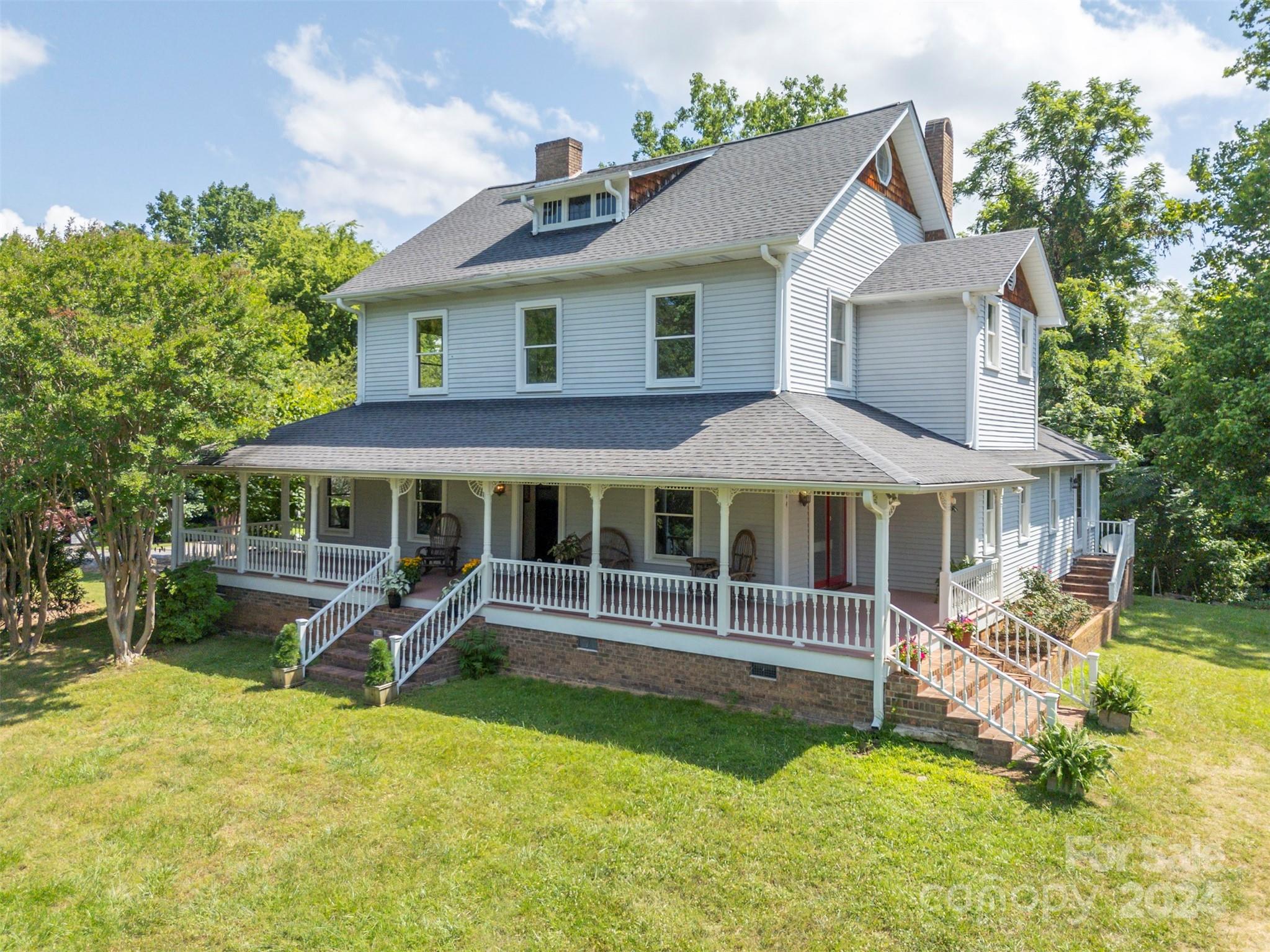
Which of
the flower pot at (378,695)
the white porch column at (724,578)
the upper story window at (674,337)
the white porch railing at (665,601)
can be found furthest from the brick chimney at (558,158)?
the flower pot at (378,695)

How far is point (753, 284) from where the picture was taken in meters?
13.1

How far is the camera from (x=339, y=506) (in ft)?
61.4

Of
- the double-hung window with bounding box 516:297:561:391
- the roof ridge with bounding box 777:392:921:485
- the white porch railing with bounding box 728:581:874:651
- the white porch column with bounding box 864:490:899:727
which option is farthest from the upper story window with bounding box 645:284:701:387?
the white porch column with bounding box 864:490:899:727

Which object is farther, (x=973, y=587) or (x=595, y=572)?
(x=973, y=587)

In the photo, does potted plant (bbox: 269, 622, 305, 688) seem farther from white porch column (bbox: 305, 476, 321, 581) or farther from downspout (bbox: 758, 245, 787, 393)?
downspout (bbox: 758, 245, 787, 393)

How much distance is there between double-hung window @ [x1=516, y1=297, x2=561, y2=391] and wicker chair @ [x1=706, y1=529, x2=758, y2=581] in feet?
16.6

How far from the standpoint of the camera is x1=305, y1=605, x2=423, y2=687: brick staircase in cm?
1241

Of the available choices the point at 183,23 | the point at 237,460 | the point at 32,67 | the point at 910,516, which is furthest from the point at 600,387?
the point at 32,67

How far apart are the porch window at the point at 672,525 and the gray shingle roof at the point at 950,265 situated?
5.23 m

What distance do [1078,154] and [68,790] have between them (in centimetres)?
3581

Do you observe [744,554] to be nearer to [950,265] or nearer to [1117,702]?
[1117,702]

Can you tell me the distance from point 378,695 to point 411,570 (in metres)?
3.25

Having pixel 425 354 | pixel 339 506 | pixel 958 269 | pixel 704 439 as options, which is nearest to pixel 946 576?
pixel 704 439

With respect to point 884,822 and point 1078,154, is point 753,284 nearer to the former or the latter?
point 884,822
